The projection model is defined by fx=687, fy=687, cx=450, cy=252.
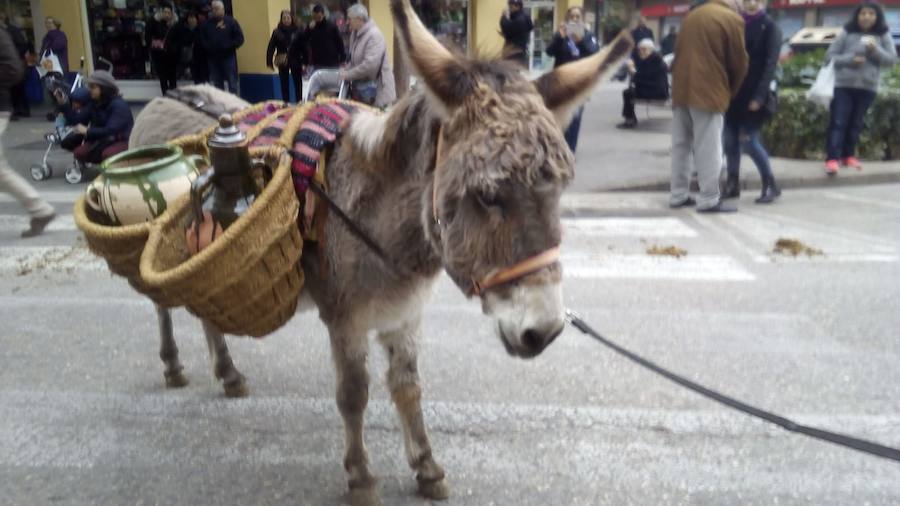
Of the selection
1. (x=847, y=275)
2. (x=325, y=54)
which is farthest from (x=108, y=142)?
(x=847, y=275)

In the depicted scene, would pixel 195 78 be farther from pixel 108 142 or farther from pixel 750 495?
pixel 750 495

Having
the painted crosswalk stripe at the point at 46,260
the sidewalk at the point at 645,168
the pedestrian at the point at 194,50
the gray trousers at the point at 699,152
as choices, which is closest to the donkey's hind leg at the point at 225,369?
the painted crosswalk stripe at the point at 46,260

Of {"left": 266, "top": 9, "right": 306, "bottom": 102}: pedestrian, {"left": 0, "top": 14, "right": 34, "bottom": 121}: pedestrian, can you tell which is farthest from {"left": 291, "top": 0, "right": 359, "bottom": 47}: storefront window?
{"left": 0, "top": 14, "right": 34, "bottom": 121}: pedestrian

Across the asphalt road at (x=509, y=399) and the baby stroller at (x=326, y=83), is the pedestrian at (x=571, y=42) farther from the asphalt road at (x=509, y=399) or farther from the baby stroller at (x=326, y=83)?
the asphalt road at (x=509, y=399)

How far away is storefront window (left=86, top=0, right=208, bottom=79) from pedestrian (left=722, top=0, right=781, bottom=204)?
12123mm

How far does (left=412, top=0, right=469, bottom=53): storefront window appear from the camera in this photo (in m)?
2.46

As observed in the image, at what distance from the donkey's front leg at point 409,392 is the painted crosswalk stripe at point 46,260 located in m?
3.73

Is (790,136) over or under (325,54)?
under

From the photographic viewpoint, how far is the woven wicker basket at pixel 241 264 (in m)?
2.21

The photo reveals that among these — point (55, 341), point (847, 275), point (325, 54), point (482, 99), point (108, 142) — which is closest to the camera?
point (482, 99)

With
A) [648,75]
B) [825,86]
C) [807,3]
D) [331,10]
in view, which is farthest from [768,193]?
[807,3]

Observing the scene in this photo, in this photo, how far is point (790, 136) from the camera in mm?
10086

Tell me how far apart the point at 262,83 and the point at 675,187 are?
9.65 metres

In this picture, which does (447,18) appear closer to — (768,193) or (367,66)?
(367,66)
